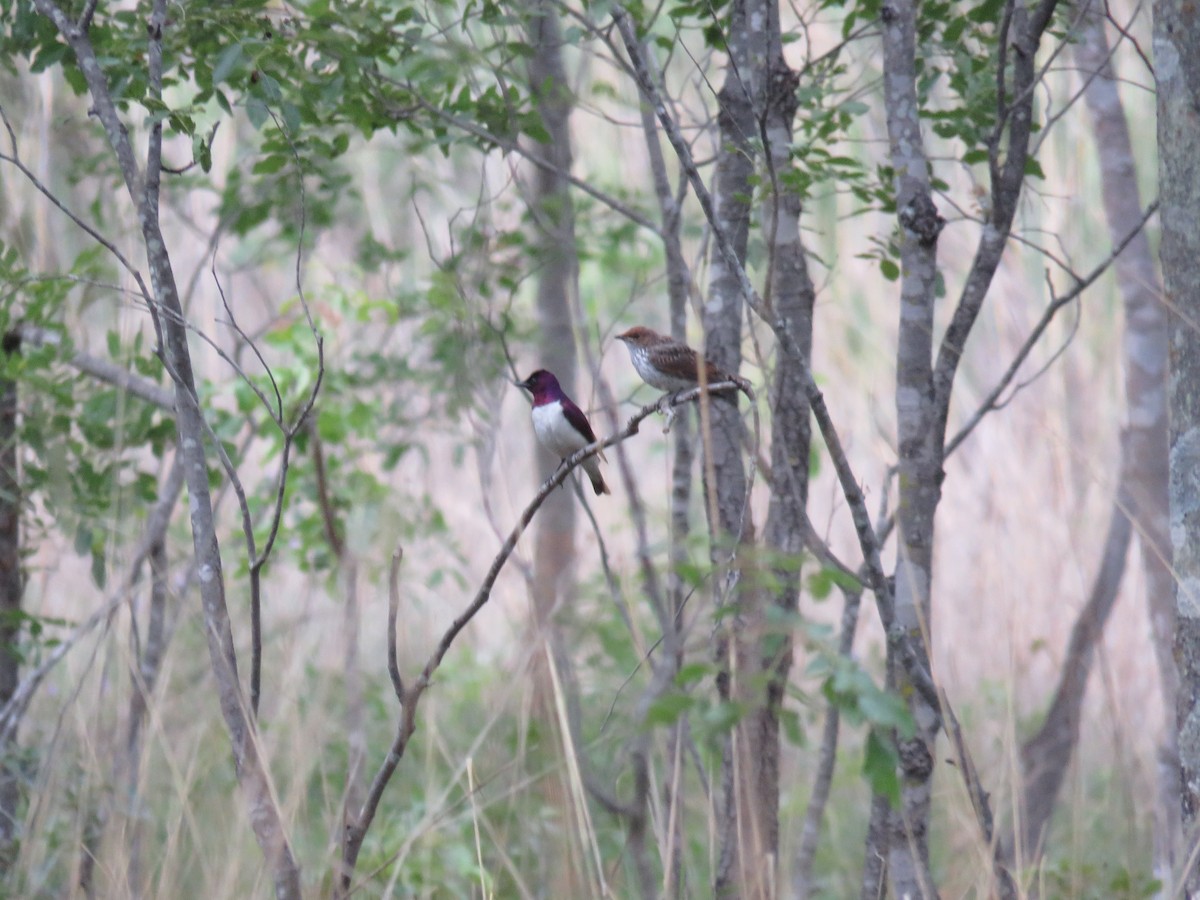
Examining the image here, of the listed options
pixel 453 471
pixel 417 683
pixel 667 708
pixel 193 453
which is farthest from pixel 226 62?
pixel 453 471

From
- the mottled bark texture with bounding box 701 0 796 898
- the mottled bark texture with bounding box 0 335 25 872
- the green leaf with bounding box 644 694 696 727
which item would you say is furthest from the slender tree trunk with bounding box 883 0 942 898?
the mottled bark texture with bounding box 0 335 25 872

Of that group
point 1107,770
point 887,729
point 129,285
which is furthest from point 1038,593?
point 887,729

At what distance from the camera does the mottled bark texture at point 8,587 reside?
11.0 ft

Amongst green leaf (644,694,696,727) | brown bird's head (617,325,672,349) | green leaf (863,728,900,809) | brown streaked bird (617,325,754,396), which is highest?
brown bird's head (617,325,672,349)

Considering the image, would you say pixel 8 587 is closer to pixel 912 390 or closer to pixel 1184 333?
pixel 912 390

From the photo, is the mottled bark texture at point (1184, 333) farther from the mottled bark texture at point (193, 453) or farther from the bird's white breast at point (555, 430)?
the bird's white breast at point (555, 430)

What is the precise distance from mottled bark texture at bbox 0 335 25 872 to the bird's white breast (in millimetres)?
1497

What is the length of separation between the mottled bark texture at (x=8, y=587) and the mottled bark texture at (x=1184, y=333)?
106 inches

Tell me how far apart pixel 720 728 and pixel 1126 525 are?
3.42m

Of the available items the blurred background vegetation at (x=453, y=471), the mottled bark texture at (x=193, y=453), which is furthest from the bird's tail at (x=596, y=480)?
the mottled bark texture at (x=193, y=453)

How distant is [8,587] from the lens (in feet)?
11.3

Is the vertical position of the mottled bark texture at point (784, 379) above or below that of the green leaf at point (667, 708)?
above

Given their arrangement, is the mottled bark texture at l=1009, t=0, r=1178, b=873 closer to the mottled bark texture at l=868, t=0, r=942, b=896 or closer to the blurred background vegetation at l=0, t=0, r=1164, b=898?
the blurred background vegetation at l=0, t=0, r=1164, b=898

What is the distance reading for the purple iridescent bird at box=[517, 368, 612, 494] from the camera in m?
3.96
